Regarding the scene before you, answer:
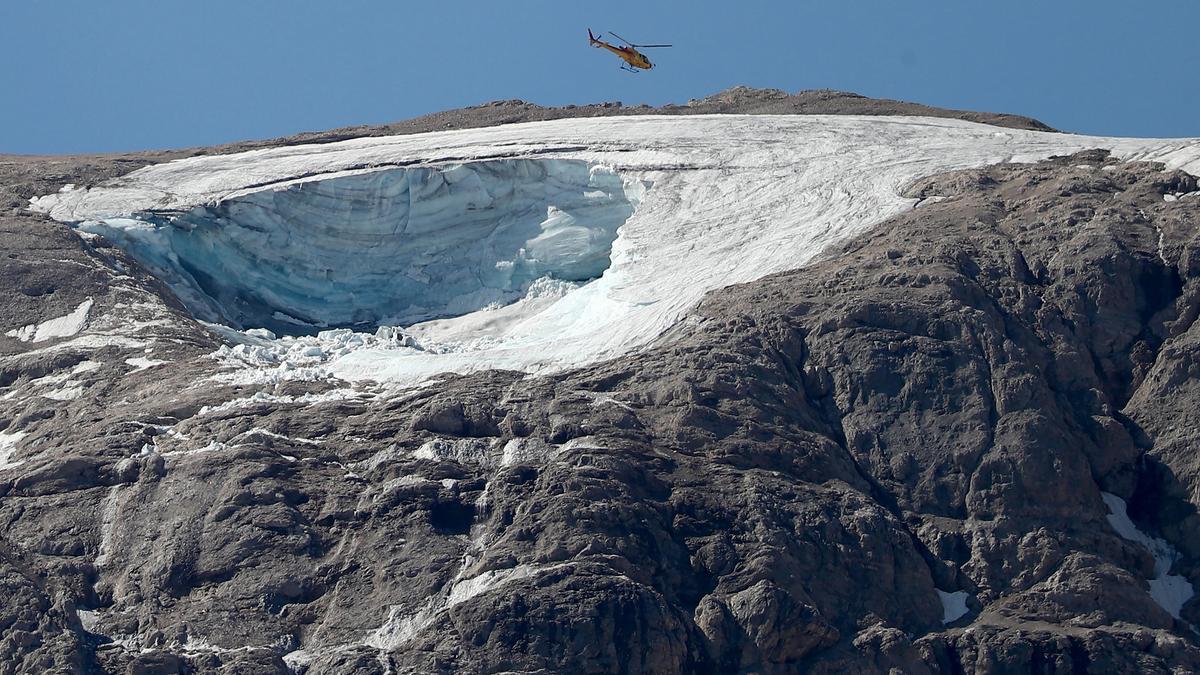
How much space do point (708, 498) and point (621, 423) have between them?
7.48ft

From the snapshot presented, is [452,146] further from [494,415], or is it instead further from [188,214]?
[494,415]

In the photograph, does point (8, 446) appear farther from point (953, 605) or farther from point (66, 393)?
point (953, 605)

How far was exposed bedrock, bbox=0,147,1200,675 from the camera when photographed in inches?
1268

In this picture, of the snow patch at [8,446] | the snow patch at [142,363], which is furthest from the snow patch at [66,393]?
the snow patch at [8,446]

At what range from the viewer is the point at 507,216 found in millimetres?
49656

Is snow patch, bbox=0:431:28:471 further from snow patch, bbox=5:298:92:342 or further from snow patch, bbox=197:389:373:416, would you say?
snow patch, bbox=5:298:92:342

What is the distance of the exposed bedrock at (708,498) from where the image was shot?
32.2 meters

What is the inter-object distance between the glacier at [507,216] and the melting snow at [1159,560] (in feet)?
29.8

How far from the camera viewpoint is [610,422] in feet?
118

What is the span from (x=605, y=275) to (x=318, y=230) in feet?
24.9

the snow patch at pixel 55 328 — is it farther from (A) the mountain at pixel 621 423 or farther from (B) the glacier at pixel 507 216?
(B) the glacier at pixel 507 216

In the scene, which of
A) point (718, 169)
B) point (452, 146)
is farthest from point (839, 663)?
point (452, 146)

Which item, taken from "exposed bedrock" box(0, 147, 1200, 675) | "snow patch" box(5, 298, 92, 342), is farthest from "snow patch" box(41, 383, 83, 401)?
"snow patch" box(5, 298, 92, 342)

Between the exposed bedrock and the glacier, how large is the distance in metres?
4.68
